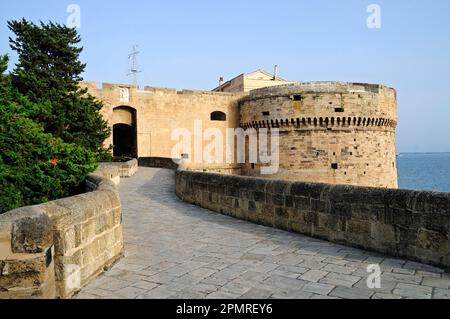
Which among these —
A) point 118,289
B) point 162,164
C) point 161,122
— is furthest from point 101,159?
point 118,289

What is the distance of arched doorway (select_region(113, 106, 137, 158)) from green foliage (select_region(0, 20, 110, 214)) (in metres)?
2.60

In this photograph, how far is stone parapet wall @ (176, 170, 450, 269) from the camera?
13.7 feet

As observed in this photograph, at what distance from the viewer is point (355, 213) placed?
5098mm

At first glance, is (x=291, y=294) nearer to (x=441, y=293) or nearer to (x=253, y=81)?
(x=441, y=293)

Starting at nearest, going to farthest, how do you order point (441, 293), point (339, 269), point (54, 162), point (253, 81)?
point (441, 293)
point (339, 269)
point (54, 162)
point (253, 81)

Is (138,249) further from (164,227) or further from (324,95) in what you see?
(324,95)

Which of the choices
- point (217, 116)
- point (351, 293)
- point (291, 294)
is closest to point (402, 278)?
point (351, 293)

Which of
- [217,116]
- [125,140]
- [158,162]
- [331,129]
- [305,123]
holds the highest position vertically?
[217,116]

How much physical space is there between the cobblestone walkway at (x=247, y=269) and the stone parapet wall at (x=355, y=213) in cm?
19

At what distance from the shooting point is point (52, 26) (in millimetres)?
21734

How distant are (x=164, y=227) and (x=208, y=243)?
1.55 meters

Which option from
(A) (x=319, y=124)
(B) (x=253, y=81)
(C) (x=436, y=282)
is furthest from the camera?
(B) (x=253, y=81)

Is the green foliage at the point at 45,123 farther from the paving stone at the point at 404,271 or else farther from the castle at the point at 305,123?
the paving stone at the point at 404,271

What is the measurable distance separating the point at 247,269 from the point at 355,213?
1.85 m
